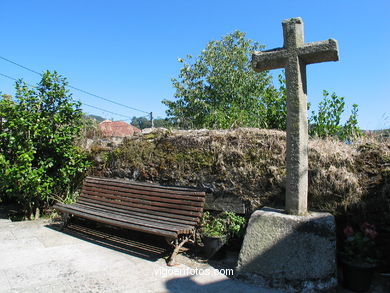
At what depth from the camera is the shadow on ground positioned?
407cm

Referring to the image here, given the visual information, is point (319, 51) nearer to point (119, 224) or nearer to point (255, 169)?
point (255, 169)

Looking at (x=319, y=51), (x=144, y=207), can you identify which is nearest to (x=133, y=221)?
(x=144, y=207)

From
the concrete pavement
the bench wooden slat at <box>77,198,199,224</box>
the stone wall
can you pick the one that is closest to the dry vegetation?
the stone wall

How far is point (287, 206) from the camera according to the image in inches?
137

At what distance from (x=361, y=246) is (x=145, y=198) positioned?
2.90m

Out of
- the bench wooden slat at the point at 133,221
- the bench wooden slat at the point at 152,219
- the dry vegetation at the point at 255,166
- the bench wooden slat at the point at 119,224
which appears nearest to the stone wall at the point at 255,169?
the dry vegetation at the point at 255,166

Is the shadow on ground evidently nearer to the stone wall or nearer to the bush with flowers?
the stone wall

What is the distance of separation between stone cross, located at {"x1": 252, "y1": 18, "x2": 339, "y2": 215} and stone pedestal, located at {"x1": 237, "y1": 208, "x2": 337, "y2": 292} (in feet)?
0.77

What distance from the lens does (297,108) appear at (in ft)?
11.1

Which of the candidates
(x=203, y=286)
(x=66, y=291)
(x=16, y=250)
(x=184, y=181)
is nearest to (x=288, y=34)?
(x=184, y=181)

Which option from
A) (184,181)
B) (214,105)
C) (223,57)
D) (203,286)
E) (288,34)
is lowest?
(203,286)

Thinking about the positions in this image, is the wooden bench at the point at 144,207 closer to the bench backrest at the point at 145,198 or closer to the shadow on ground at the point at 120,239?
the bench backrest at the point at 145,198

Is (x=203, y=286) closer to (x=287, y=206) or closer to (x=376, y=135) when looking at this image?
(x=287, y=206)

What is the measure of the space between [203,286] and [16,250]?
261 centimetres
